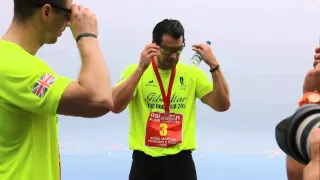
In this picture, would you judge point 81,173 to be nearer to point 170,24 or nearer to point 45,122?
point 170,24

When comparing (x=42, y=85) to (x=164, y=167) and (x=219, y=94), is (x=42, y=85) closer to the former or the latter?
(x=164, y=167)

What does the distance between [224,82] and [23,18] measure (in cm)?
128

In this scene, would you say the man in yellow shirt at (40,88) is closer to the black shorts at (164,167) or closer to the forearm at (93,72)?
the forearm at (93,72)

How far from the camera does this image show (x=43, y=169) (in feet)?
4.15

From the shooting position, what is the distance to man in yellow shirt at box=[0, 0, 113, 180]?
1196 millimetres

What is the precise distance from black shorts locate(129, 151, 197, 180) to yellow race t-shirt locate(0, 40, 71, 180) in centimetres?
100

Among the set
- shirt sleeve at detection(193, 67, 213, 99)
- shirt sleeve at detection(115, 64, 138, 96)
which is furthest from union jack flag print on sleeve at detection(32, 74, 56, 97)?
shirt sleeve at detection(193, 67, 213, 99)

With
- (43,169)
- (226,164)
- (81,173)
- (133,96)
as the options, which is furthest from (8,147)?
(226,164)

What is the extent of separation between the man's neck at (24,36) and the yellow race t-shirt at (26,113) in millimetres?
26

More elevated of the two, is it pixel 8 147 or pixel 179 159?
pixel 8 147

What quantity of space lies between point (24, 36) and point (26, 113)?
0.20 metres

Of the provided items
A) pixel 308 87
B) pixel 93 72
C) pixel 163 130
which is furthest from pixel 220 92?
pixel 93 72

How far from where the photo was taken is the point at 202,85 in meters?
2.40

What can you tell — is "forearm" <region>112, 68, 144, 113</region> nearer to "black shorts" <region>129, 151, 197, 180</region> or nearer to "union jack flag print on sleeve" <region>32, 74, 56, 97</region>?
"black shorts" <region>129, 151, 197, 180</region>
